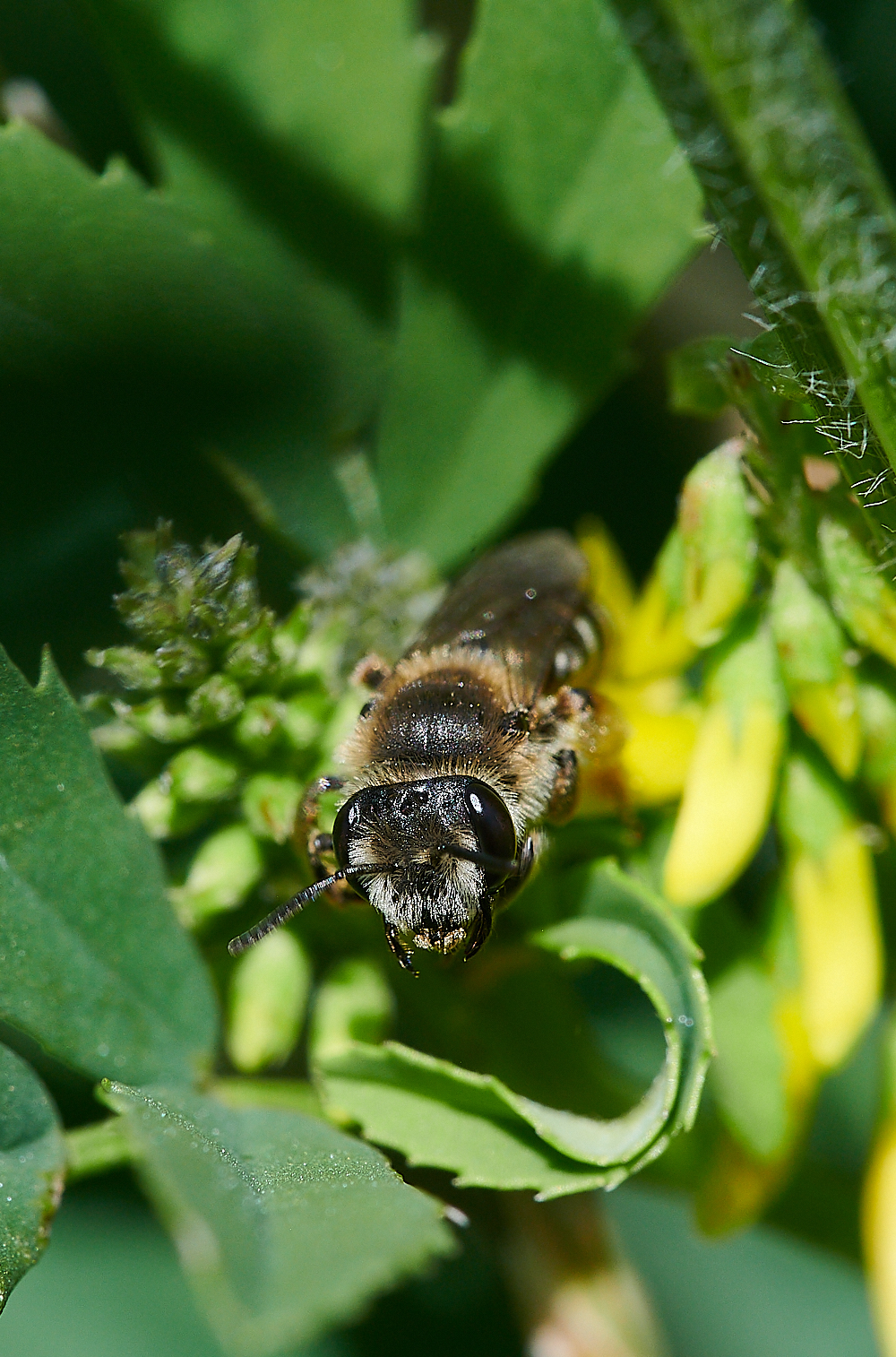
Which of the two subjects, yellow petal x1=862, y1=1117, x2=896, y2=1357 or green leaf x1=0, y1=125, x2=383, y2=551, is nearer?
green leaf x1=0, y1=125, x2=383, y2=551

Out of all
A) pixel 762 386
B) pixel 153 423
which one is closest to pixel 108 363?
pixel 153 423

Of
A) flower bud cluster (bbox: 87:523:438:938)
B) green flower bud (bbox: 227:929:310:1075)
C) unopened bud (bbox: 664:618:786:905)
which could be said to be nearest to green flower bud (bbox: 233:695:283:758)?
flower bud cluster (bbox: 87:523:438:938)

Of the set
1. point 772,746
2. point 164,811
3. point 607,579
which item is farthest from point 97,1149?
point 607,579

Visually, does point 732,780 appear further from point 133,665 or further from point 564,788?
point 133,665

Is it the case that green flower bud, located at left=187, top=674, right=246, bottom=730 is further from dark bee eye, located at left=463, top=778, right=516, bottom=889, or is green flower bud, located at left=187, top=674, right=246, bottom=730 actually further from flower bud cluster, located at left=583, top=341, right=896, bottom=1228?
flower bud cluster, located at left=583, top=341, right=896, bottom=1228

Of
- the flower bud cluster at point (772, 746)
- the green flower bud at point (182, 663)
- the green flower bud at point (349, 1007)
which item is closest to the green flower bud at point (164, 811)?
the green flower bud at point (182, 663)
